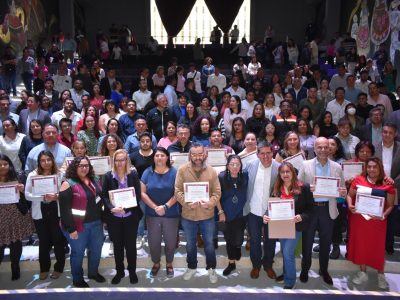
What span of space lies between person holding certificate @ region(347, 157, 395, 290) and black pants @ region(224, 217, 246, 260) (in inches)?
51.9

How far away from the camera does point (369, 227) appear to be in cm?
557

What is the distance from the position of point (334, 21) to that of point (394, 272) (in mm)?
19180

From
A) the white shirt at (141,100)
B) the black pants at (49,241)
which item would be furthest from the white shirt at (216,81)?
the black pants at (49,241)

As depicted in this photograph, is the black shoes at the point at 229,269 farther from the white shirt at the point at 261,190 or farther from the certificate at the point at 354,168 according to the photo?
the certificate at the point at 354,168

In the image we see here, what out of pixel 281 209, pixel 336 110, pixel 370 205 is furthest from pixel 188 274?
pixel 336 110

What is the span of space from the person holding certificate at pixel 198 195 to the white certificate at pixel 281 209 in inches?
25.2

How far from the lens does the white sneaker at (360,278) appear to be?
581 cm

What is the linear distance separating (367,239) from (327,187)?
0.93 meters

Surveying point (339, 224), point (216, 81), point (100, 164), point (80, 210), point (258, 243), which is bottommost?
point (258, 243)

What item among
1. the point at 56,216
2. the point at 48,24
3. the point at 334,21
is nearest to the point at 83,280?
the point at 56,216

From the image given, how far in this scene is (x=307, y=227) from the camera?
5.43m

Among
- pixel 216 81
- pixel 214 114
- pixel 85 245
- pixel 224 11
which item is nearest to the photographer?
pixel 85 245

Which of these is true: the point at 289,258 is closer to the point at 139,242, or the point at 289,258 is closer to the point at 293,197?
the point at 293,197

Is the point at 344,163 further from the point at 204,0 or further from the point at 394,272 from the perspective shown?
the point at 204,0
